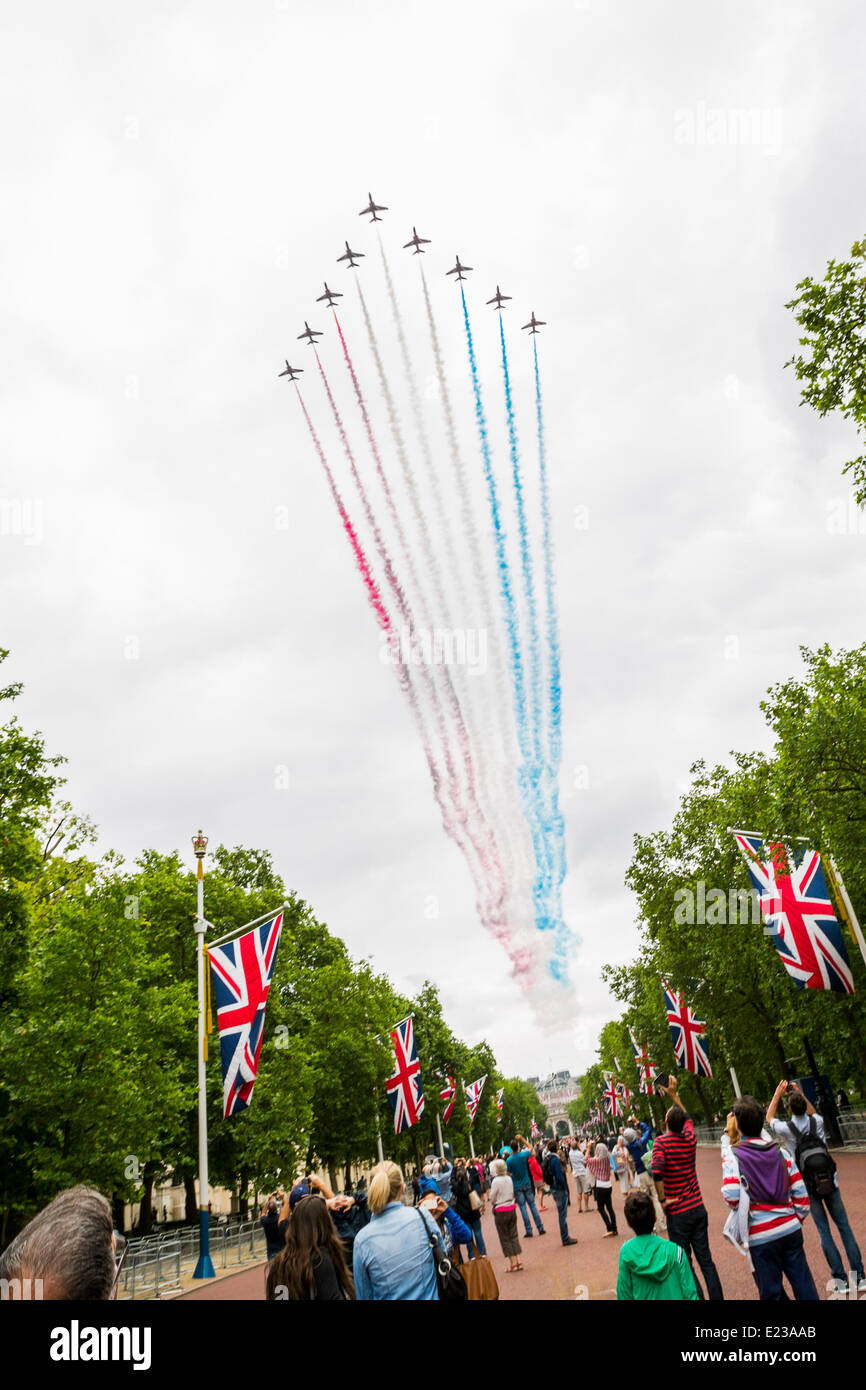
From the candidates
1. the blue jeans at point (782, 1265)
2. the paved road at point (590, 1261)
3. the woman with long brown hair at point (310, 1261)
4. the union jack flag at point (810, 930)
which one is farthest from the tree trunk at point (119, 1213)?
the woman with long brown hair at point (310, 1261)

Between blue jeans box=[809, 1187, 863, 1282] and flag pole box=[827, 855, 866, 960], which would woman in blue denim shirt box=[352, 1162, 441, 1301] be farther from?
flag pole box=[827, 855, 866, 960]

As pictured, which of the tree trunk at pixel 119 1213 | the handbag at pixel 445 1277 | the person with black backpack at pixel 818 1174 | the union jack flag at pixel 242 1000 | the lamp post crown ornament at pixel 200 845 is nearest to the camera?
the handbag at pixel 445 1277

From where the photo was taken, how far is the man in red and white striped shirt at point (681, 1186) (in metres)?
8.96

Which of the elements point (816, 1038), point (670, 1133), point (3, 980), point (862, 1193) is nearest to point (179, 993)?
point (3, 980)

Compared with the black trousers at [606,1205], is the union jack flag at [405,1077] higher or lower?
higher

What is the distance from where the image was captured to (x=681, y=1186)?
9188 millimetres

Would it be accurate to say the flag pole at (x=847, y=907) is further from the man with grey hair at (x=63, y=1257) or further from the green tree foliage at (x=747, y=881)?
the man with grey hair at (x=63, y=1257)

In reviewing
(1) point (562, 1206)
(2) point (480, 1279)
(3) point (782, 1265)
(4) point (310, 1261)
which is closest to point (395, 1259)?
(4) point (310, 1261)

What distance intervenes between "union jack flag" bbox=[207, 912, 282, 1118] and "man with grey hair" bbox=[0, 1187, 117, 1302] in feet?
56.2

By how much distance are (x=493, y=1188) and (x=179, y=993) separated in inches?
733

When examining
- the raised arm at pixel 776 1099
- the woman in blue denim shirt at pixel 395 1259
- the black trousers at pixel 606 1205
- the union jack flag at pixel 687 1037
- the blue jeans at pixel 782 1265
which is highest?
the union jack flag at pixel 687 1037

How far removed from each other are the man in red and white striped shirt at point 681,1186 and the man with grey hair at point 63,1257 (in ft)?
25.5
